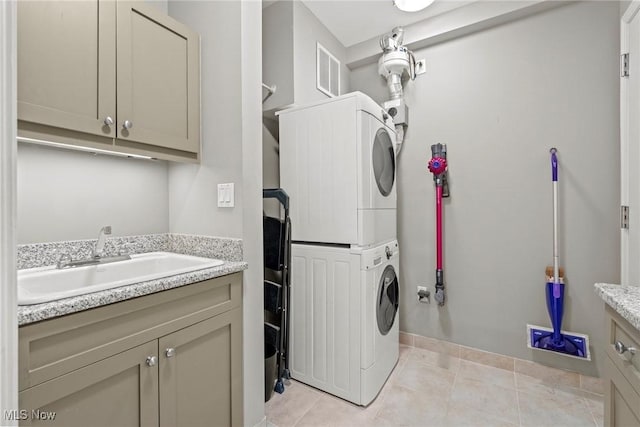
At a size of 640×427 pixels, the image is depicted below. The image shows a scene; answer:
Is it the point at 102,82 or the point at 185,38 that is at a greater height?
the point at 185,38

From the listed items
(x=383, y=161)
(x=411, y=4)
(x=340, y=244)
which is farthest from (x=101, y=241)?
(x=411, y=4)

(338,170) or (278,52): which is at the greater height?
(278,52)

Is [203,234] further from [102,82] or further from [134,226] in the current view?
[102,82]

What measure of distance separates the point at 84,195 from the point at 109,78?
0.57 metres

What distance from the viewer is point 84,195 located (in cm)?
138

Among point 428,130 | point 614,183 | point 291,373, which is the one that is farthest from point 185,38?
point 614,183

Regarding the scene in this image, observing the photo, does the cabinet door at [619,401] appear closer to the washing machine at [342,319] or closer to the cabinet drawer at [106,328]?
the washing machine at [342,319]

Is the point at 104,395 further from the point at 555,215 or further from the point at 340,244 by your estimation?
the point at 555,215

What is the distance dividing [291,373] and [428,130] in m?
2.16

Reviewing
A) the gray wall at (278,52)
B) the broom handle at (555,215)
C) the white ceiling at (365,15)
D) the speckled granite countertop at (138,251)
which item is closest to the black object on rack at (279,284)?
the speckled granite countertop at (138,251)

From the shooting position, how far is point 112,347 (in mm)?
932

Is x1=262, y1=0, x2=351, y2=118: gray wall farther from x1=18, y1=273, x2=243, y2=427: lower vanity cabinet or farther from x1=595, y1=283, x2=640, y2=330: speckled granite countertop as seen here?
x1=595, y1=283, x2=640, y2=330: speckled granite countertop

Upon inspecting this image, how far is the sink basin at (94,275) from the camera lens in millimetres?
870

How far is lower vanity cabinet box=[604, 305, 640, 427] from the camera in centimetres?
85
